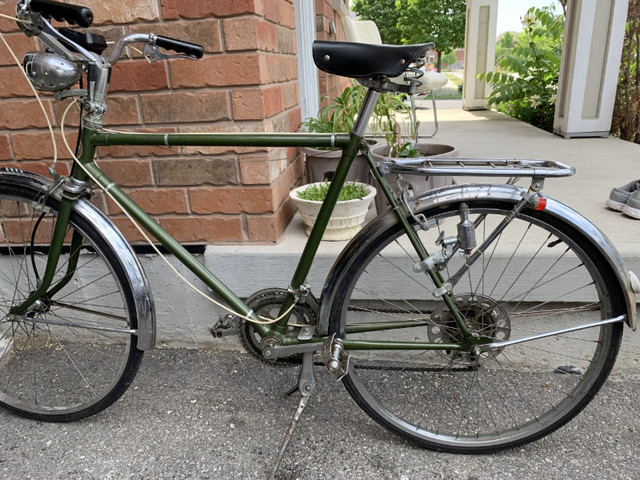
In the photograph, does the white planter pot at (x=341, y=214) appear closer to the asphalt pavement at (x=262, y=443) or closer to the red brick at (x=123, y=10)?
the asphalt pavement at (x=262, y=443)

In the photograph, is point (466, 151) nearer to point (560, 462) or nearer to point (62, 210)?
point (560, 462)

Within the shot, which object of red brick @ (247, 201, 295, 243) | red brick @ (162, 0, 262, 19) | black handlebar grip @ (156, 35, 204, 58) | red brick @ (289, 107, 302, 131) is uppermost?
red brick @ (162, 0, 262, 19)

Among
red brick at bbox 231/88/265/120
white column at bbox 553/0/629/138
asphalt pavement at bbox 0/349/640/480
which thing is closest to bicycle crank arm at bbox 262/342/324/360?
asphalt pavement at bbox 0/349/640/480

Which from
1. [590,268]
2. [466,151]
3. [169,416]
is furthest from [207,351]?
[466,151]

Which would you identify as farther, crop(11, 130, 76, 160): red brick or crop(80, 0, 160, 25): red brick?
crop(11, 130, 76, 160): red brick

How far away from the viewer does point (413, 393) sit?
1838 millimetres

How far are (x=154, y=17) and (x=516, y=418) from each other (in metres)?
1.99

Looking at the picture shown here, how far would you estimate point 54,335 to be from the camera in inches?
86.1

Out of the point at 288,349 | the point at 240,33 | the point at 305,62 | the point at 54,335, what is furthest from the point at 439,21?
the point at 288,349

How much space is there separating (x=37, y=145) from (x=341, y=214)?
1.28 meters

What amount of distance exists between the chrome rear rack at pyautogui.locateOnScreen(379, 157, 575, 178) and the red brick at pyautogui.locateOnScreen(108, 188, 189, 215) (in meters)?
0.96

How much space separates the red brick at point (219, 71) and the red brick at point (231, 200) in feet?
1.35

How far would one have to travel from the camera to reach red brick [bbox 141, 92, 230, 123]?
5.84 ft

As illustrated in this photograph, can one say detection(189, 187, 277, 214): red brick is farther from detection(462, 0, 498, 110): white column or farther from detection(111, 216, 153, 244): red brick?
detection(462, 0, 498, 110): white column
